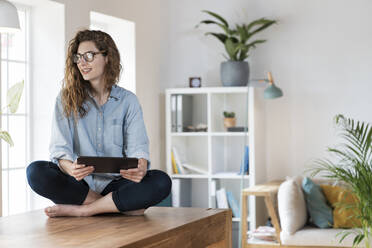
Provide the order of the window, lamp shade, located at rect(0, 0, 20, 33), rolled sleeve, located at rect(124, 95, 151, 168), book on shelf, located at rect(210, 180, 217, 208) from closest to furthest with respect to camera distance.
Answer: rolled sleeve, located at rect(124, 95, 151, 168), lamp shade, located at rect(0, 0, 20, 33), the window, book on shelf, located at rect(210, 180, 217, 208)

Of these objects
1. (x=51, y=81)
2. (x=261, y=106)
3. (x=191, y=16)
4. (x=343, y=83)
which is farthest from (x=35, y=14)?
(x=343, y=83)

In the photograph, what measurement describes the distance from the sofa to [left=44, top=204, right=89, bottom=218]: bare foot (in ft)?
6.71

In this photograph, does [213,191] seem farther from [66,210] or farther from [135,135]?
[66,210]

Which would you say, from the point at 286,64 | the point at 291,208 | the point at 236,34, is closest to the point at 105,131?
the point at 291,208

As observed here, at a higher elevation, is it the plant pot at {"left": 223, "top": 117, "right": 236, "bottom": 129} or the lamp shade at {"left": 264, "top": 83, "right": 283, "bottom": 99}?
the lamp shade at {"left": 264, "top": 83, "right": 283, "bottom": 99}

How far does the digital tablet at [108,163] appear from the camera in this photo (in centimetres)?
223

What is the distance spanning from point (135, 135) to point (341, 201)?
2254mm

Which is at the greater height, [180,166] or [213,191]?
[180,166]

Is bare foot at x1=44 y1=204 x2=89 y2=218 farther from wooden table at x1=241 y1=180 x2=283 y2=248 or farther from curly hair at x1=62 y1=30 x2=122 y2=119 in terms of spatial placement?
wooden table at x1=241 y1=180 x2=283 y2=248

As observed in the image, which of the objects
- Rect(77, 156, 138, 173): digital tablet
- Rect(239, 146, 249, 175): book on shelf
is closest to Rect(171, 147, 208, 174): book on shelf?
Rect(239, 146, 249, 175): book on shelf

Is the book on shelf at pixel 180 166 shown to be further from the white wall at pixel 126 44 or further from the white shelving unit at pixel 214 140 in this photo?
the white wall at pixel 126 44

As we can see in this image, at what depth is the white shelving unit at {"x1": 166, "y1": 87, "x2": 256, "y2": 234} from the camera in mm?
4859

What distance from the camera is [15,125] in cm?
381

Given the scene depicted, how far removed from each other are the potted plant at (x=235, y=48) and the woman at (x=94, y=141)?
2.30m
